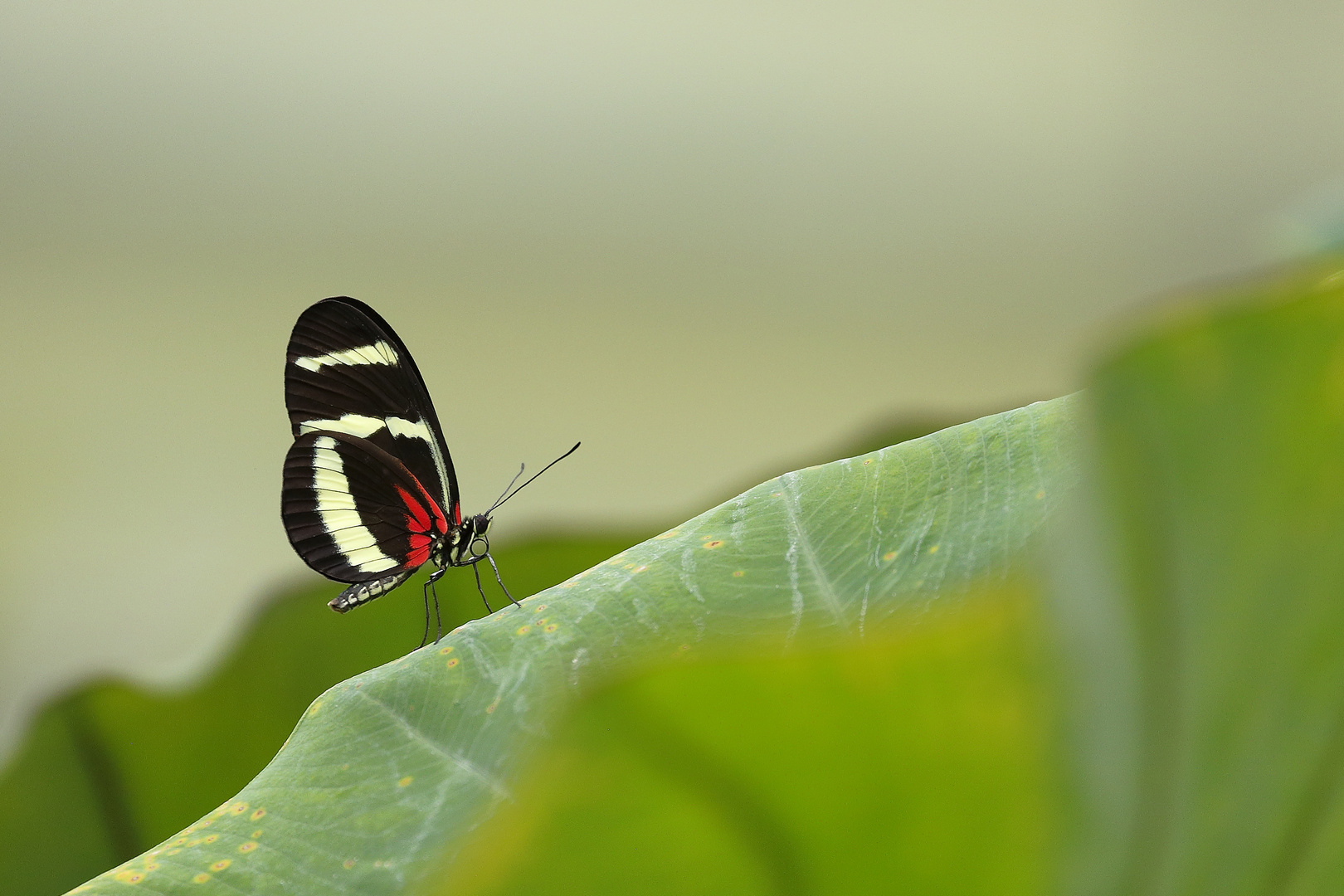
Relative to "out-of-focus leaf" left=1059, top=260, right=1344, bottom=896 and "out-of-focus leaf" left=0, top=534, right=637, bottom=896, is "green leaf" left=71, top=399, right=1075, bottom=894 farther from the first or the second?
"out-of-focus leaf" left=0, top=534, right=637, bottom=896

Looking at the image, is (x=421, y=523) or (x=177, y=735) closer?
(x=421, y=523)

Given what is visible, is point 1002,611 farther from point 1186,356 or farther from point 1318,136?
point 1318,136

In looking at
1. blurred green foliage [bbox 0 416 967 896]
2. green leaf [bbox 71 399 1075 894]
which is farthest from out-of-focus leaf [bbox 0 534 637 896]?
green leaf [bbox 71 399 1075 894]

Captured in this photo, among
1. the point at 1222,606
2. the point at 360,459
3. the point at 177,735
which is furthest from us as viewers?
the point at 177,735

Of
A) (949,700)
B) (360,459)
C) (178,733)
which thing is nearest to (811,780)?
(949,700)

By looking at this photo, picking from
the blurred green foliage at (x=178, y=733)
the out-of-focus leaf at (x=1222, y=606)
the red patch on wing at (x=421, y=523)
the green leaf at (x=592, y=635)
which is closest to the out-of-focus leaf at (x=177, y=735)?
the blurred green foliage at (x=178, y=733)

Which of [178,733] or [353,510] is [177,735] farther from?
[353,510]
